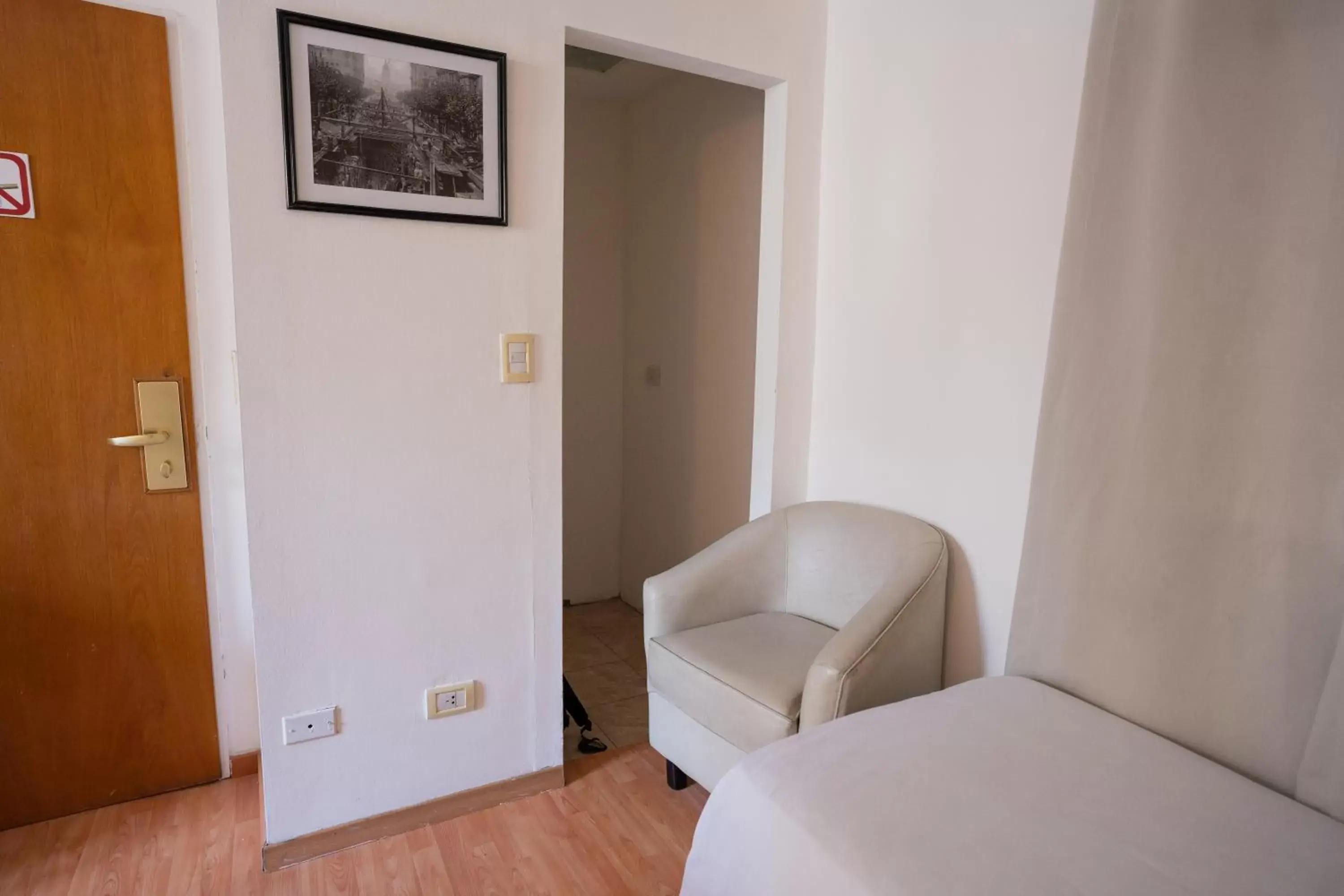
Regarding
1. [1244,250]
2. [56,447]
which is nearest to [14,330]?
[56,447]

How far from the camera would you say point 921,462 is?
2080 mm

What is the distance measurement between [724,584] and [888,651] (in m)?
0.59

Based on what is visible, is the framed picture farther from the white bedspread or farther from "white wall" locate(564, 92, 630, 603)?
"white wall" locate(564, 92, 630, 603)

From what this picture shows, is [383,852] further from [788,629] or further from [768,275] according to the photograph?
[768,275]

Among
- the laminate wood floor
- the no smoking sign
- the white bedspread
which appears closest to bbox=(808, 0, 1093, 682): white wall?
the white bedspread

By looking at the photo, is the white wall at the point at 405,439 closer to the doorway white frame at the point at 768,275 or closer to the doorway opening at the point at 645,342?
the doorway white frame at the point at 768,275

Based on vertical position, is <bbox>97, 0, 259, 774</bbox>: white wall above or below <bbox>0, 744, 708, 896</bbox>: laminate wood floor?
above

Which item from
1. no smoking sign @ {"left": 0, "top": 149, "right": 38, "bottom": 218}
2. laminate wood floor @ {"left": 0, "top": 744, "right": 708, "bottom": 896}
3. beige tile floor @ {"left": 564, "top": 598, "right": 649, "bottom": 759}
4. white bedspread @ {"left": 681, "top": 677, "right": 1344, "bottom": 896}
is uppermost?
no smoking sign @ {"left": 0, "top": 149, "right": 38, "bottom": 218}

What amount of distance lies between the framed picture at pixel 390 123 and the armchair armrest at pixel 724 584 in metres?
1.13

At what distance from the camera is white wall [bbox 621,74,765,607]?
287 cm

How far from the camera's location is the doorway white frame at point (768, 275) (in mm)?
2293

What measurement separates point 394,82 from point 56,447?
127cm

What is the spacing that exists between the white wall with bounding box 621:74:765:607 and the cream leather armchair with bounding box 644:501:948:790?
515mm

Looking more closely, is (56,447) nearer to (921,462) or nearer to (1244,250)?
(921,462)
